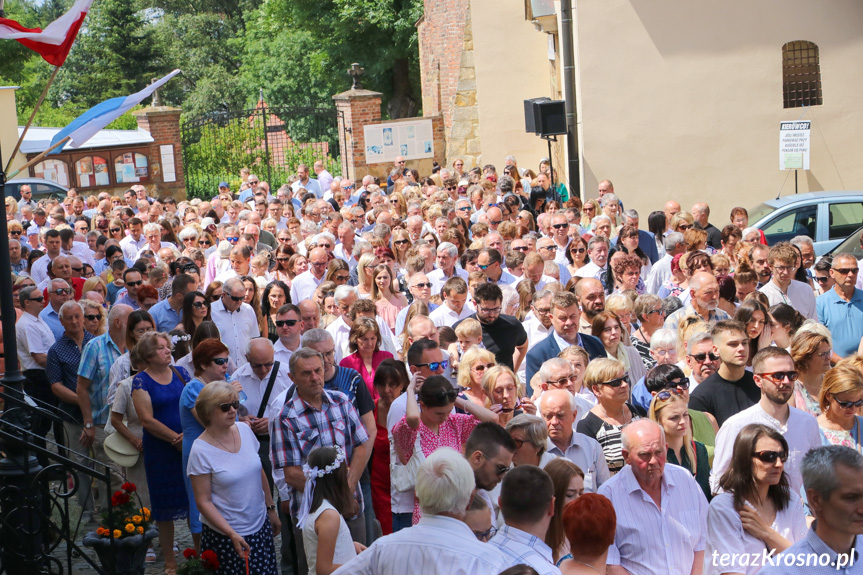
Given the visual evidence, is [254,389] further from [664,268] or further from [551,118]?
[551,118]

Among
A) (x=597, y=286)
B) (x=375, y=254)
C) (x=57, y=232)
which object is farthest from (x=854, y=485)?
(x=57, y=232)

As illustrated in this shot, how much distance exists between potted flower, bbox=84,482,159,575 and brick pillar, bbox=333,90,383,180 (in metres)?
21.2

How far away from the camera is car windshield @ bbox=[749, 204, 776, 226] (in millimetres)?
14492

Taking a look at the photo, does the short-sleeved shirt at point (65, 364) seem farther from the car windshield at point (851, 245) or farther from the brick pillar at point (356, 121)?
the brick pillar at point (356, 121)

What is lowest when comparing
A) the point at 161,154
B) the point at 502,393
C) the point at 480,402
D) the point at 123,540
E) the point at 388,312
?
the point at 123,540

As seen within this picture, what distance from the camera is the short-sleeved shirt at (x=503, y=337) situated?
27.3 ft

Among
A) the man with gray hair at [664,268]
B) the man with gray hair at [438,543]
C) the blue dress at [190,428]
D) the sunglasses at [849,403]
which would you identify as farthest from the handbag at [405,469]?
the man with gray hair at [664,268]

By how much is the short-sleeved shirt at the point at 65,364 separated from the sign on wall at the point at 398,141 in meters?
18.8

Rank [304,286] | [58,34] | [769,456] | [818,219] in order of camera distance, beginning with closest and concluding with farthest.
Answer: [769,456] → [58,34] → [304,286] → [818,219]

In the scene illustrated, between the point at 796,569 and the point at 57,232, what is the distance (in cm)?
1093

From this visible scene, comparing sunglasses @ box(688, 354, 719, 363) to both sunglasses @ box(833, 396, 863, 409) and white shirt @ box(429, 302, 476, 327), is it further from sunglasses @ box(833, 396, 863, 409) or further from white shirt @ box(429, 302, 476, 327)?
white shirt @ box(429, 302, 476, 327)

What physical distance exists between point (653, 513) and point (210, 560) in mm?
2568

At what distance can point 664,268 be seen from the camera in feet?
35.5

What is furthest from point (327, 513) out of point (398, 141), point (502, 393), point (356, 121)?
point (356, 121)
